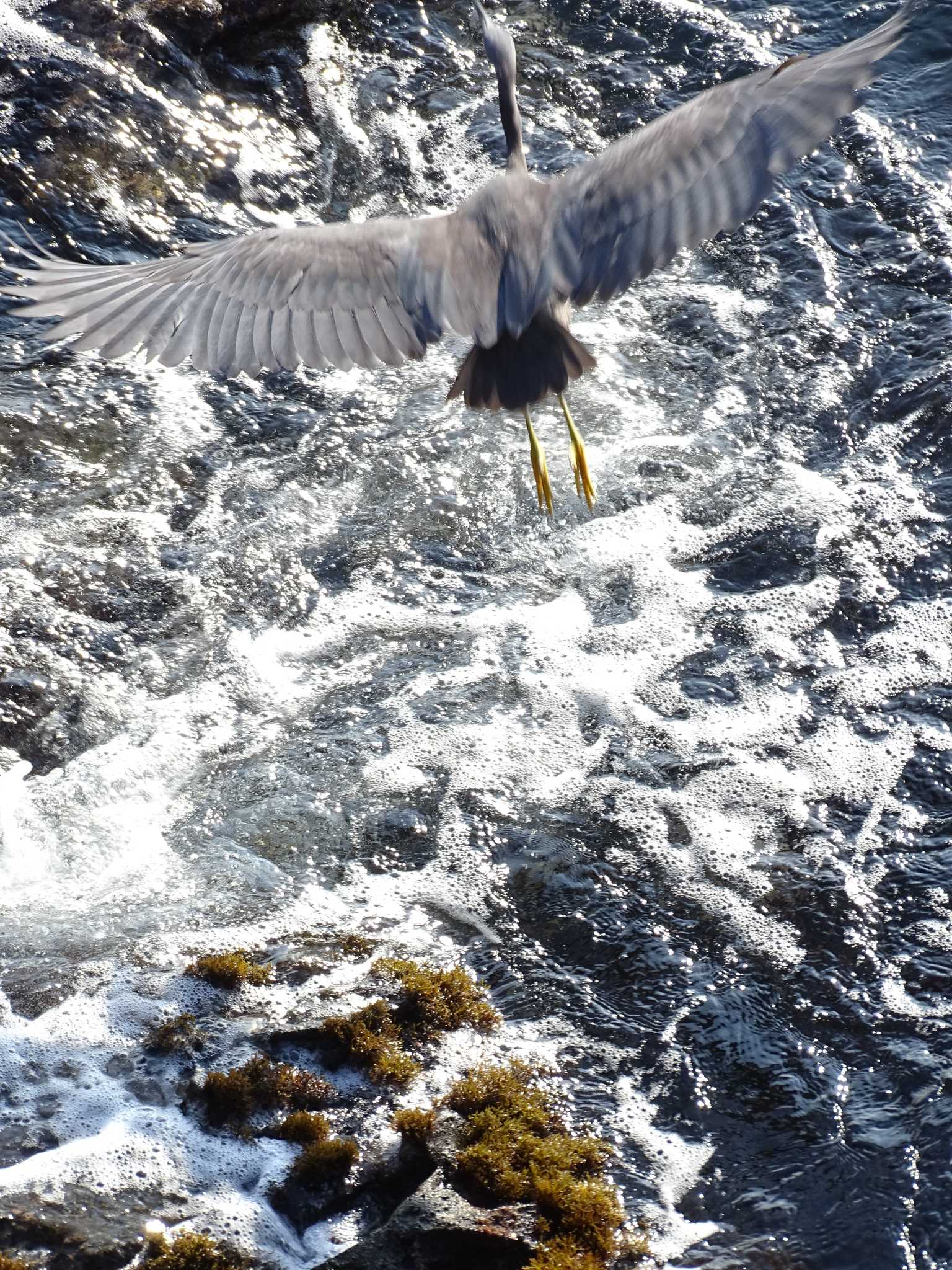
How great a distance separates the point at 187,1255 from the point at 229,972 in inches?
33.0

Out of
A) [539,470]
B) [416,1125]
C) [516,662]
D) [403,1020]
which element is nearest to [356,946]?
[403,1020]

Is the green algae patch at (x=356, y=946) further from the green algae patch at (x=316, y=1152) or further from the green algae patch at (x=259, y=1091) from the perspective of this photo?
the green algae patch at (x=316, y=1152)

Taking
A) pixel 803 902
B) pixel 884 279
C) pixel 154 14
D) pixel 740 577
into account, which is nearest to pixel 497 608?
pixel 740 577

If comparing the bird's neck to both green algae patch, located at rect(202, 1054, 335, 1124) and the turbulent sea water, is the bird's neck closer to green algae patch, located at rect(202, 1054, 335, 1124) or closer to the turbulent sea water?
the turbulent sea water

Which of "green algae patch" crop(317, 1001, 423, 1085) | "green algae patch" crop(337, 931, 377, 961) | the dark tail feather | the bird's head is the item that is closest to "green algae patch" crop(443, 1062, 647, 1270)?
"green algae patch" crop(317, 1001, 423, 1085)

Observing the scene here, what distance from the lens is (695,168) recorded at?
4.01m

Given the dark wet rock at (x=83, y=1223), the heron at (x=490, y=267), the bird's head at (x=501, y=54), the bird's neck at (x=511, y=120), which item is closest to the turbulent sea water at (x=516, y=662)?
the dark wet rock at (x=83, y=1223)

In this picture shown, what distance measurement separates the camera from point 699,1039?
11.7 feet

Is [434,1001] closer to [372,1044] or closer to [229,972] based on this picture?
[372,1044]

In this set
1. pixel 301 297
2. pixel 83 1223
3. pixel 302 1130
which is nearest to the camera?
pixel 83 1223

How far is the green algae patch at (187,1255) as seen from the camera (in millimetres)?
2963

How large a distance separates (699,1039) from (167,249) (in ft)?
15.6

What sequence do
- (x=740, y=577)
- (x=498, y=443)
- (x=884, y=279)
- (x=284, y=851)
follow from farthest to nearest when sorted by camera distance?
(x=884, y=279) < (x=498, y=443) < (x=740, y=577) < (x=284, y=851)

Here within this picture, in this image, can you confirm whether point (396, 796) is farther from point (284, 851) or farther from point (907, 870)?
point (907, 870)
